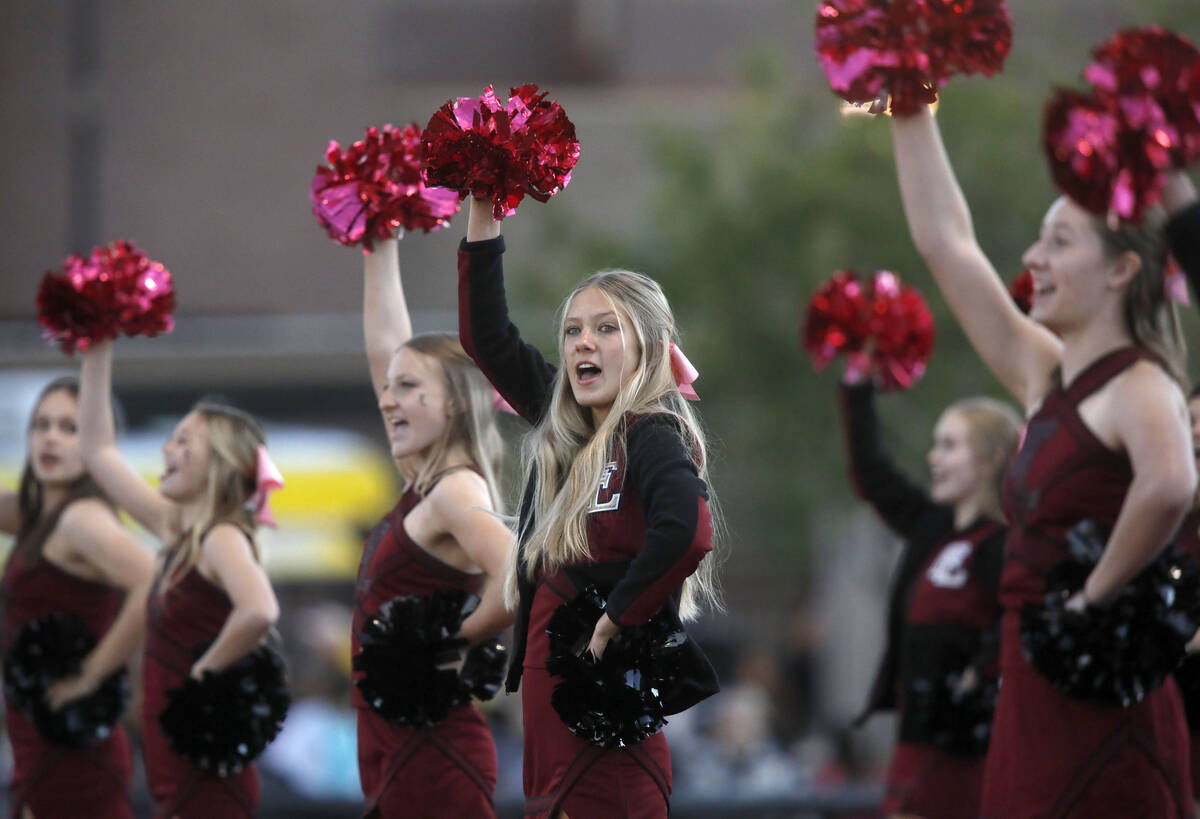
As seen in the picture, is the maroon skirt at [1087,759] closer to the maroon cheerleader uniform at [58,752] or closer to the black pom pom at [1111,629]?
the black pom pom at [1111,629]

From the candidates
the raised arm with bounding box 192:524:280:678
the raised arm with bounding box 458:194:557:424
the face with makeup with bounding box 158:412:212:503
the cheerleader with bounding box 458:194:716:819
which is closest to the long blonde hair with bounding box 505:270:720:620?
the cheerleader with bounding box 458:194:716:819

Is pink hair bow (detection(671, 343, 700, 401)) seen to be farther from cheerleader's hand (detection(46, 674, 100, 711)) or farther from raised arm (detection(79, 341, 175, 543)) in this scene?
cheerleader's hand (detection(46, 674, 100, 711))

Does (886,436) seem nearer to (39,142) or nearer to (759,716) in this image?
(759,716)

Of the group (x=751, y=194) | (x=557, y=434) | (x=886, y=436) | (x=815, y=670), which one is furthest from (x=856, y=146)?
(x=557, y=434)

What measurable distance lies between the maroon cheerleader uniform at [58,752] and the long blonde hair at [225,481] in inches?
22.1

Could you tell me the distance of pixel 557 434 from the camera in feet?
12.2

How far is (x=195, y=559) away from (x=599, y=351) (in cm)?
208

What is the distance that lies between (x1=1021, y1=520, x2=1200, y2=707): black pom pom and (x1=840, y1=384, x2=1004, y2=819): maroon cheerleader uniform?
1.95m

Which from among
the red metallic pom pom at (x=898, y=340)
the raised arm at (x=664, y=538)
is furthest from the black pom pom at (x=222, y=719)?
the red metallic pom pom at (x=898, y=340)

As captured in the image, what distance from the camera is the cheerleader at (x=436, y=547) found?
421 cm

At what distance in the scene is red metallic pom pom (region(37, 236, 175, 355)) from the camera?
530 cm

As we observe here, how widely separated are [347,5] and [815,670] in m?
10.4

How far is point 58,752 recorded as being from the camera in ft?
17.6

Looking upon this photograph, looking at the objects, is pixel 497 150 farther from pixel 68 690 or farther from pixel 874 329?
pixel 68 690
